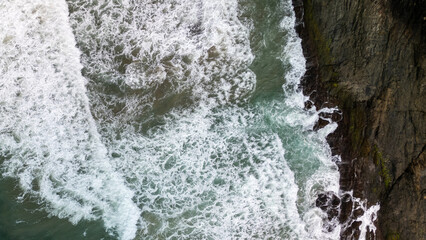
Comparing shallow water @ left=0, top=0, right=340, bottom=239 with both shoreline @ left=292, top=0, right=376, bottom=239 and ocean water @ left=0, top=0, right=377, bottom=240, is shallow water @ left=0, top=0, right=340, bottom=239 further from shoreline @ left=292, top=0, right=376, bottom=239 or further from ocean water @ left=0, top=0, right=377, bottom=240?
shoreline @ left=292, top=0, right=376, bottom=239

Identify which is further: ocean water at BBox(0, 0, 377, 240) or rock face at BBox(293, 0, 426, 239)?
ocean water at BBox(0, 0, 377, 240)

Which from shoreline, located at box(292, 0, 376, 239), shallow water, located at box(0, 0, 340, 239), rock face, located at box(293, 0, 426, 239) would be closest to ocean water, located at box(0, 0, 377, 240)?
shallow water, located at box(0, 0, 340, 239)

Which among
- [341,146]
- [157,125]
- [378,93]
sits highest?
[378,93]

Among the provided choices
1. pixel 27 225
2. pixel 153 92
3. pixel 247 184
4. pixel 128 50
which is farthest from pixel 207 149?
pixel 27 225

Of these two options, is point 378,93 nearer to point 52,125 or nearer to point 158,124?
point 158,124

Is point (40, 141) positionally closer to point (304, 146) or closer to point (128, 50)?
point (128, 50)

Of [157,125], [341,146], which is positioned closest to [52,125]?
[157,125]
